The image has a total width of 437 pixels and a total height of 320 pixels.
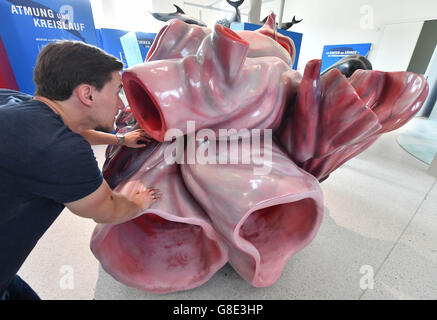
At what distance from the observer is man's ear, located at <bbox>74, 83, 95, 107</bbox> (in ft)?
2.22

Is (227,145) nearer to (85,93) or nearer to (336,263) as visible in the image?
(85,93)

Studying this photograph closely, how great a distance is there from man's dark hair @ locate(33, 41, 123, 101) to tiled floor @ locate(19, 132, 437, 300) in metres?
0.75

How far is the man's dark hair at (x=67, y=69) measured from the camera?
0.66 m

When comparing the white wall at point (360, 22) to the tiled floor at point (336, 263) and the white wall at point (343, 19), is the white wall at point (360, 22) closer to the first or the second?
the white wall at point (343, 19)

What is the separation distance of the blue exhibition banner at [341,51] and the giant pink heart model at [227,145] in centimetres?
491

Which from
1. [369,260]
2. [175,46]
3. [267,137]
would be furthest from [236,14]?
[369,260]

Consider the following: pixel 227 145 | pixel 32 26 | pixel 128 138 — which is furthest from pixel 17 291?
pixel 32 26

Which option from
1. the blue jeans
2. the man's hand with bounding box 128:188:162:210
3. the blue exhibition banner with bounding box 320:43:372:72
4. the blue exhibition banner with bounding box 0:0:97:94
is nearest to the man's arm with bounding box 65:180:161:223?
the man's hand with bounding box 128:188:162:210

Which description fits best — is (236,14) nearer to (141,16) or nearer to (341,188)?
(341,188)

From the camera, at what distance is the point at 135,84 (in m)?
0.76

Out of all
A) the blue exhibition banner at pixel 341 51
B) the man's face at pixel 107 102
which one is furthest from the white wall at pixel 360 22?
the man's face at pixel 107 102

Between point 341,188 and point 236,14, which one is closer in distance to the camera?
point 341,188

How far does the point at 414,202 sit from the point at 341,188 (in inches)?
17.4
